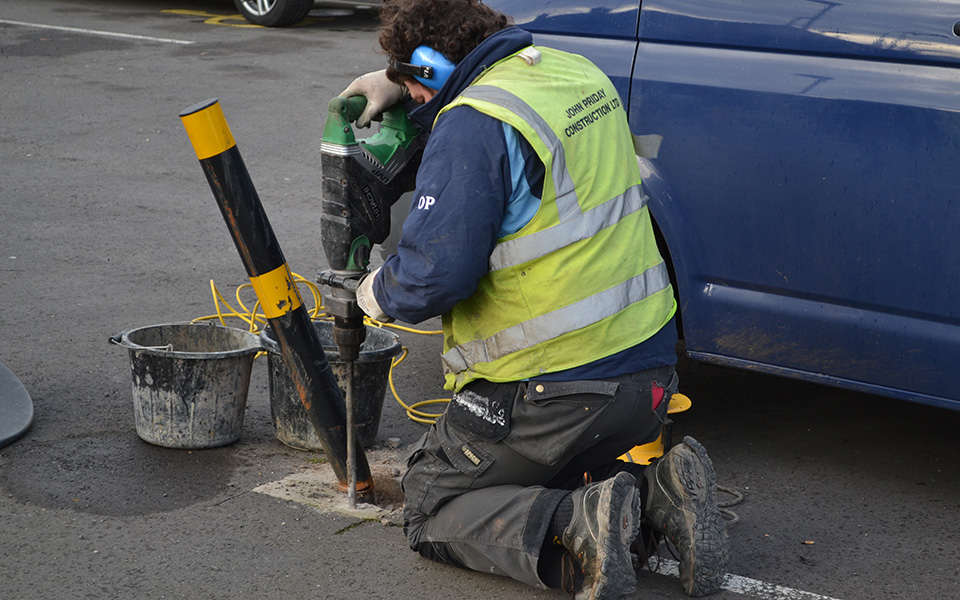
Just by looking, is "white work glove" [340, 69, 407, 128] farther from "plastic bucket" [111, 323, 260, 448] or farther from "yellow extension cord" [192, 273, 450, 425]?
"plastic bucket" [111, 323, 260, 448]

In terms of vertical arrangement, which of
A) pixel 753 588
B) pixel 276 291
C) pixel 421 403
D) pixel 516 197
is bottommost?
pixel 421 403

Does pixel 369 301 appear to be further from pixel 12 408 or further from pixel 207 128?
pixel 12 408

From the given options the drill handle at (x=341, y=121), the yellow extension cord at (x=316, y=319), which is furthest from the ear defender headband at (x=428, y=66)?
the yellow extension cord at (x=316, y=319)

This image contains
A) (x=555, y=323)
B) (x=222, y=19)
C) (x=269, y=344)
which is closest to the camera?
(x=555, y=323)

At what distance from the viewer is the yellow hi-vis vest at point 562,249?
2775mm

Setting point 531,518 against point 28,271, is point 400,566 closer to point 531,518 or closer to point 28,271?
point 531,518

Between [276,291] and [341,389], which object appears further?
[341,389]

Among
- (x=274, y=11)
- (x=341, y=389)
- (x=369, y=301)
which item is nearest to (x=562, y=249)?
(x=369, y=301)

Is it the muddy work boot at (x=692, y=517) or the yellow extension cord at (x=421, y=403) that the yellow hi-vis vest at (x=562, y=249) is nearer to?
the muddy work boot at (x=692, y=517)

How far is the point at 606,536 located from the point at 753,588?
23.8 inches

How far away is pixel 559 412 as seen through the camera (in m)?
2.87

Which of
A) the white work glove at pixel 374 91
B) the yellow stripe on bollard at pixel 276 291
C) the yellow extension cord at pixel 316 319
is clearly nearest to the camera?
the white work glove at pixel 374 91

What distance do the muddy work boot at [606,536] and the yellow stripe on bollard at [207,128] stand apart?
4.75ft

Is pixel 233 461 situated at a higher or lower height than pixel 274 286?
lower
